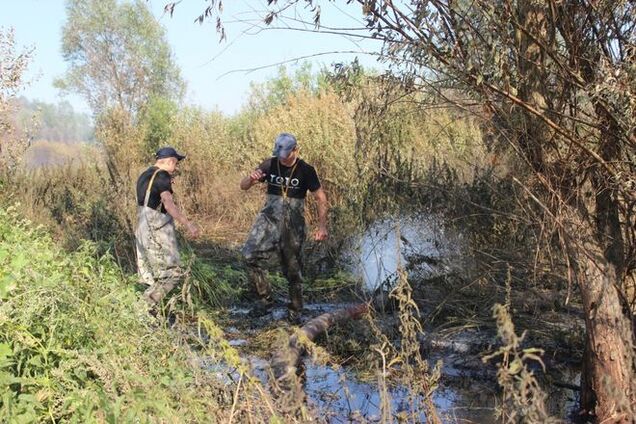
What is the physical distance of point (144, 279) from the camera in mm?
6777

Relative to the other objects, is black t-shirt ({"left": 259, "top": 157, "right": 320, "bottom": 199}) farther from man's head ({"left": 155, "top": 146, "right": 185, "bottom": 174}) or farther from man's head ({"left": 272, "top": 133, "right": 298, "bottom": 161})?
man's head ({"left": 155, "top": 146, "right": 185, "bottom": 174})

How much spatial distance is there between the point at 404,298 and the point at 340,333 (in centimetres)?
332

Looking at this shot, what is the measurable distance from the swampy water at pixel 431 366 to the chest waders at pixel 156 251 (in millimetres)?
779

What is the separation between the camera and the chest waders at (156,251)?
21.6 ft

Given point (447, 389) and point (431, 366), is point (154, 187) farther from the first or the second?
point (447, 389)

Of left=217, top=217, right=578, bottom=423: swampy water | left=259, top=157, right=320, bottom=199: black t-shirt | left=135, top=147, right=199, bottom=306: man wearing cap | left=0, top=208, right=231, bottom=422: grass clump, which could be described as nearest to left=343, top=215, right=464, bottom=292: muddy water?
left=217, top=217, right=578, bottom=423: swampy water

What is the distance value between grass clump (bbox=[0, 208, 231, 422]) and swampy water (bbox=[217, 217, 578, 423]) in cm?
43

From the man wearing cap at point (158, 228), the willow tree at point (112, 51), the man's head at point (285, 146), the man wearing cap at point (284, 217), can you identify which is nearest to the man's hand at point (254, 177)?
the man wearing cap at point (284, 217)

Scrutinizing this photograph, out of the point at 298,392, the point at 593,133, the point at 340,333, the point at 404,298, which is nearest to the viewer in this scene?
the point at 298,392

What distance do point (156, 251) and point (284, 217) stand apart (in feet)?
4.24

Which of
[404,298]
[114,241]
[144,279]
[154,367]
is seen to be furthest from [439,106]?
[114,241]

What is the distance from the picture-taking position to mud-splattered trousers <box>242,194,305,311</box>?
Result: 7184 mm

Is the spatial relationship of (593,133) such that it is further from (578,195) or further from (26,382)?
(26,382)

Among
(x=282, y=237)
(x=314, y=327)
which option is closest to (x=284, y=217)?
(x=282, y=237)
